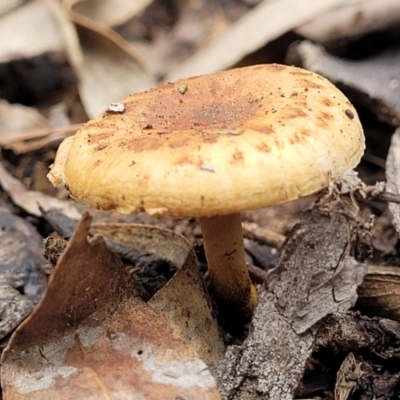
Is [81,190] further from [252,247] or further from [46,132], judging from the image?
[46,132]

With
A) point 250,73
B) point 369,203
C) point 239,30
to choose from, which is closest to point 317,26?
point 239,30

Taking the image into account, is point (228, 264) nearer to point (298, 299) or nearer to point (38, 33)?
point (298, 299)

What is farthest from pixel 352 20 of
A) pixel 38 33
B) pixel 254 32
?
pixel 38 33

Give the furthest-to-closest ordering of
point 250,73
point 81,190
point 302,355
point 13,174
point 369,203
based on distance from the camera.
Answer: point 13,174 < point 369,203 < point 250,73 < point 302,355 < point 81,190

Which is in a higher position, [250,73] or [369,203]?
[250,73]

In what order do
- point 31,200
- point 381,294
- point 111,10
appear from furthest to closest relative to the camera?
1. point 111,10
2. point 31,200
3. point 381,294

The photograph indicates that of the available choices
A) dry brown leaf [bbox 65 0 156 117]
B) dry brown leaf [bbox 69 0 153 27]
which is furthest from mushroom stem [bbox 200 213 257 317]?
dry brown leaf [bbox 69 0 153 27]

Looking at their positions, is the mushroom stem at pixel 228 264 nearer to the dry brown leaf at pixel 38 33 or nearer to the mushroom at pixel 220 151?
the mushroom at pixel 220 151

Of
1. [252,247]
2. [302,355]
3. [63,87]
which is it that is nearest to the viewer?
[302,355]
